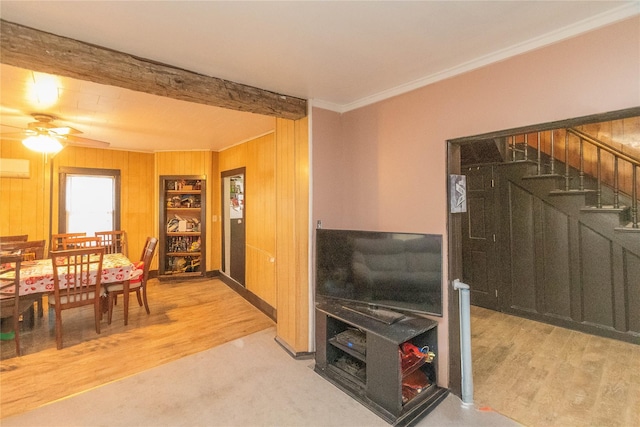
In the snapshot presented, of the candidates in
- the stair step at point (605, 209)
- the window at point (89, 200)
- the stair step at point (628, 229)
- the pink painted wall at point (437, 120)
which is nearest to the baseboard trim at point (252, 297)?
the pink painted wall at point (437, 120)

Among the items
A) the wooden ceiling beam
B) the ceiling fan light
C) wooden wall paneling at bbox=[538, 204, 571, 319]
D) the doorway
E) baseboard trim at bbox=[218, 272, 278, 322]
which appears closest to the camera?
the wooden ceiling beam

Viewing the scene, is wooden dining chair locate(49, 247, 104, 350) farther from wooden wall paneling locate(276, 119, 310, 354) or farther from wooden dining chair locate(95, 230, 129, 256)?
wooden wall paneling locate(276, 119, 310, 354)

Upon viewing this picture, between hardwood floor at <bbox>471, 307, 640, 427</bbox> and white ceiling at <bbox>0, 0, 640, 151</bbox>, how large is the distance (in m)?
2.48

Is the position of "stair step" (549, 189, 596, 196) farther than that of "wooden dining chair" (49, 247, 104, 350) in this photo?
Yes

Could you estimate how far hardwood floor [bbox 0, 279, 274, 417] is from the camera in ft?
7.70

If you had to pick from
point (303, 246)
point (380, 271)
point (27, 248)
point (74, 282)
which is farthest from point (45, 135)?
point (380, 271)

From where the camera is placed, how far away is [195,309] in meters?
4.04

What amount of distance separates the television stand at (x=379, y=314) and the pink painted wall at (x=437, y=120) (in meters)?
0.39

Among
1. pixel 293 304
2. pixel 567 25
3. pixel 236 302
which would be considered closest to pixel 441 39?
pixel 567 25

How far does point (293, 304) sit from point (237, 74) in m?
2.16

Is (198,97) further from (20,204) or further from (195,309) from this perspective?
(20,204)

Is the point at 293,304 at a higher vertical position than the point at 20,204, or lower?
lower

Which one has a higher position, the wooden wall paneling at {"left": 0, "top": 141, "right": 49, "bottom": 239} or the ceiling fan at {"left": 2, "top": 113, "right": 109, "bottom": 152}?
the ceiling fan at {"left": 2, "top": 113, "right": 109, "bottom": 152}

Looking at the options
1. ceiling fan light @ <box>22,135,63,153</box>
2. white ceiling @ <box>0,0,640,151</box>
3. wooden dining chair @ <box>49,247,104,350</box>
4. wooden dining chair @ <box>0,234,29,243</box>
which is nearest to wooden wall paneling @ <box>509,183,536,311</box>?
white ceiling @ <box>0,0,640,151</box>
